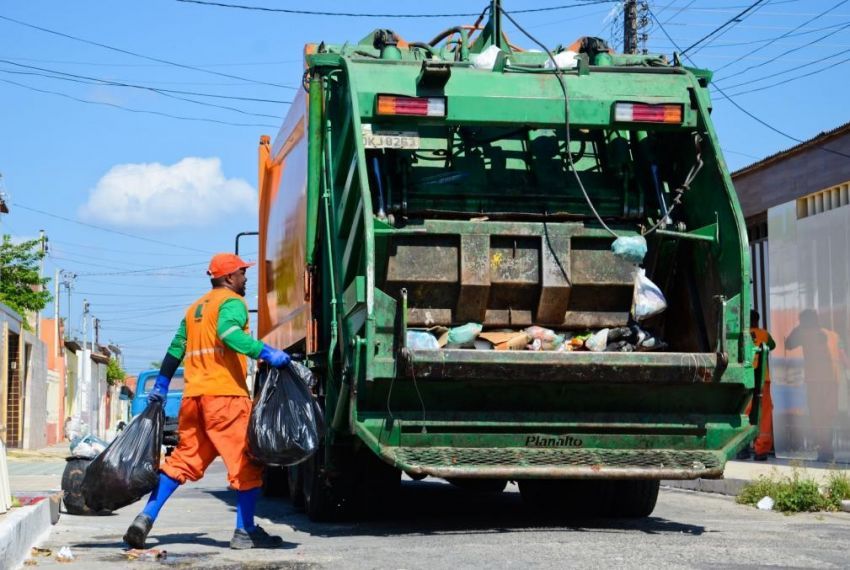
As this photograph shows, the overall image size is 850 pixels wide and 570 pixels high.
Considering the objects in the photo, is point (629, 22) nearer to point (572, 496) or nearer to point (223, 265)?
point (572, 496)

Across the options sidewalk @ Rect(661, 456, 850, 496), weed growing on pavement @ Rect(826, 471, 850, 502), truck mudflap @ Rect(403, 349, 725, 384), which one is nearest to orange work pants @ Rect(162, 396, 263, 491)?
truck mudflap @ Rect(403, 349, 725, 384)

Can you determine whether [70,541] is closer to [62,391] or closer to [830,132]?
[830,132]

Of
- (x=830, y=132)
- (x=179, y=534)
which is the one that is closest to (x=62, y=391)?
(x=830, y=132)

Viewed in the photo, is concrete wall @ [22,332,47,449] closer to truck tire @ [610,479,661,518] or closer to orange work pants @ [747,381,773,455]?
orange work pants @ [747,381,773,455]

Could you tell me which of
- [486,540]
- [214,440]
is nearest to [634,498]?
[486,540]

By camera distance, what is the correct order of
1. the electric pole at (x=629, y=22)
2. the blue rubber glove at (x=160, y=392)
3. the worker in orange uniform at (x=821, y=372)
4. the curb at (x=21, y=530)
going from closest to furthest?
the curb at (x=21, y=530)
the blue rubber glove at (x=160, y=392)
the worker in orange uniform at (x=821, y=372)
the electric pole at (x=629, y=22)

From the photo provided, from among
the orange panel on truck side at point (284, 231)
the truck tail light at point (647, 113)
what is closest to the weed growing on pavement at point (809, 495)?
the truck tail light at point (647, 113)

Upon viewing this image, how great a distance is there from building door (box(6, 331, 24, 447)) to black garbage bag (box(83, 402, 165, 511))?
2250 centimetres

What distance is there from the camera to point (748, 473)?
10969 millimetres

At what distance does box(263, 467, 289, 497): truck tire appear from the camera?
10.5 metres

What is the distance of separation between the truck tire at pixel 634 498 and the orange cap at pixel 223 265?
2730 millimetres

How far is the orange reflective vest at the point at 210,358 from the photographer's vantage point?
6465mm

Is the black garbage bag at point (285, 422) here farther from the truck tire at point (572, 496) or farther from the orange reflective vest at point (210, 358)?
the truck tire at point (572, 496)

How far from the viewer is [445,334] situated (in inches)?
282
